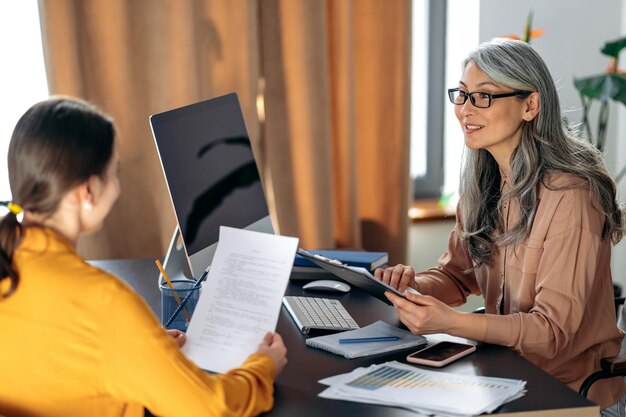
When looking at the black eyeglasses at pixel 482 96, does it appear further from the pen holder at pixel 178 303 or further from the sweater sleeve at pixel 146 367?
the sweater sleeve at pixel 146 367

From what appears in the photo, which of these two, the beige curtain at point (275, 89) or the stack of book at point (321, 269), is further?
the beige curtain at point (275, 89)

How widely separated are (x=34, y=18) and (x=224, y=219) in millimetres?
1437

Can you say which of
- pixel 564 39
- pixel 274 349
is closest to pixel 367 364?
pixel 274 349

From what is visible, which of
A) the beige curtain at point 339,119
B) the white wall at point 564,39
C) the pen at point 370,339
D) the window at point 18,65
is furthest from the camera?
the white wall at point 564,39

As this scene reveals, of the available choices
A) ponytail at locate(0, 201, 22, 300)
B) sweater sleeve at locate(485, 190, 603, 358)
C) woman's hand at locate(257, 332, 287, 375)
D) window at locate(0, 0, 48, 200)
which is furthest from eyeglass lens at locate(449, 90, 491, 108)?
window at locate(0, 0, 48, 200)

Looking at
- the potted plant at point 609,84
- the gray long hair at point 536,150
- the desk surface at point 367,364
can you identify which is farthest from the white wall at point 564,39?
the desk surface at point 367,364

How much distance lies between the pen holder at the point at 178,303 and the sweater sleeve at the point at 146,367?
1.72 ft

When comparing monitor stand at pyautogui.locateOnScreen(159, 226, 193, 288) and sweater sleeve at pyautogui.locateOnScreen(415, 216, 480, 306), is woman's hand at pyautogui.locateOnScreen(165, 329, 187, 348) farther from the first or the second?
sweater sleeve at pyautogui.locateOnScreen(415, 216, 480, 306)

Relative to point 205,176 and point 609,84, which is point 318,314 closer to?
point 205,176

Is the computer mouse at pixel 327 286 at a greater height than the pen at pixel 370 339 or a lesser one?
lesser

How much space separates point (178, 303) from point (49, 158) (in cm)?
63

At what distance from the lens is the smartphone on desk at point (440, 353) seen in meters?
1.56

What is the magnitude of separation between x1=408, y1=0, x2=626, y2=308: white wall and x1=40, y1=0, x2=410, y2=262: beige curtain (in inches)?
10.1

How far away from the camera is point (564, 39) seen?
3.74m
